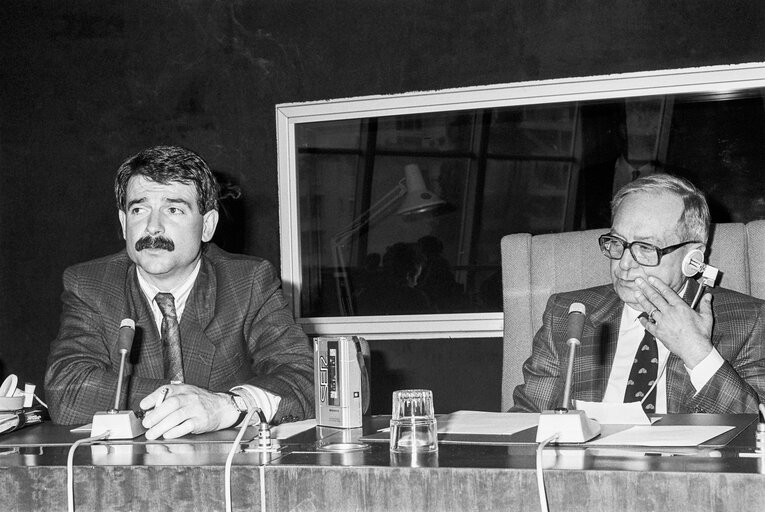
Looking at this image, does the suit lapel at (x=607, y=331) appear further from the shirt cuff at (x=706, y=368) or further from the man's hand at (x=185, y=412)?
the man's hand at (x=185, y=412)

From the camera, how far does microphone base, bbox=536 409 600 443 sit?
4.14 ft

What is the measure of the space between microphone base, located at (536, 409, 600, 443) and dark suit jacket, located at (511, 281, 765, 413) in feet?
2.15

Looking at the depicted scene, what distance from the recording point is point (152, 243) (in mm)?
1993

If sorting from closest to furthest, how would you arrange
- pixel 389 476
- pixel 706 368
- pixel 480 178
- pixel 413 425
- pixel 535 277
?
1. pixel 389 476
2. pixel 413 425
3. pixel 706 368
4. pixel 535 277
5. pixel 480 178

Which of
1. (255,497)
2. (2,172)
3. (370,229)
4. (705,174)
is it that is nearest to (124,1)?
(2,172)

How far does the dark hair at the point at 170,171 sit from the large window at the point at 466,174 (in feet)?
4.45

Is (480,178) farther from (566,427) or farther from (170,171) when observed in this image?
(566,427)

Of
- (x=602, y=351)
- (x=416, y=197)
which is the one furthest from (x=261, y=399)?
(x=416, y=197)

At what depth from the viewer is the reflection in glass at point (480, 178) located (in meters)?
3.12

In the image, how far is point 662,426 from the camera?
142 cm

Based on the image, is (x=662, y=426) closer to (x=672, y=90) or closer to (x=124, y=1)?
(x=672, y=90)

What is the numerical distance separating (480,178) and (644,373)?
1.39 meters

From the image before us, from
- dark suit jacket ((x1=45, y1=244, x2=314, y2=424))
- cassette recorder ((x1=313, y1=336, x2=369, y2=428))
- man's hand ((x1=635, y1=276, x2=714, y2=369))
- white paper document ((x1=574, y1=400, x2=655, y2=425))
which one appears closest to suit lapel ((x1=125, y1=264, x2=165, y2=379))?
dark suit jacket ((x1=45, y1=244, x2=314, y2=424))

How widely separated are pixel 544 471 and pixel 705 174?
232 centimetres
